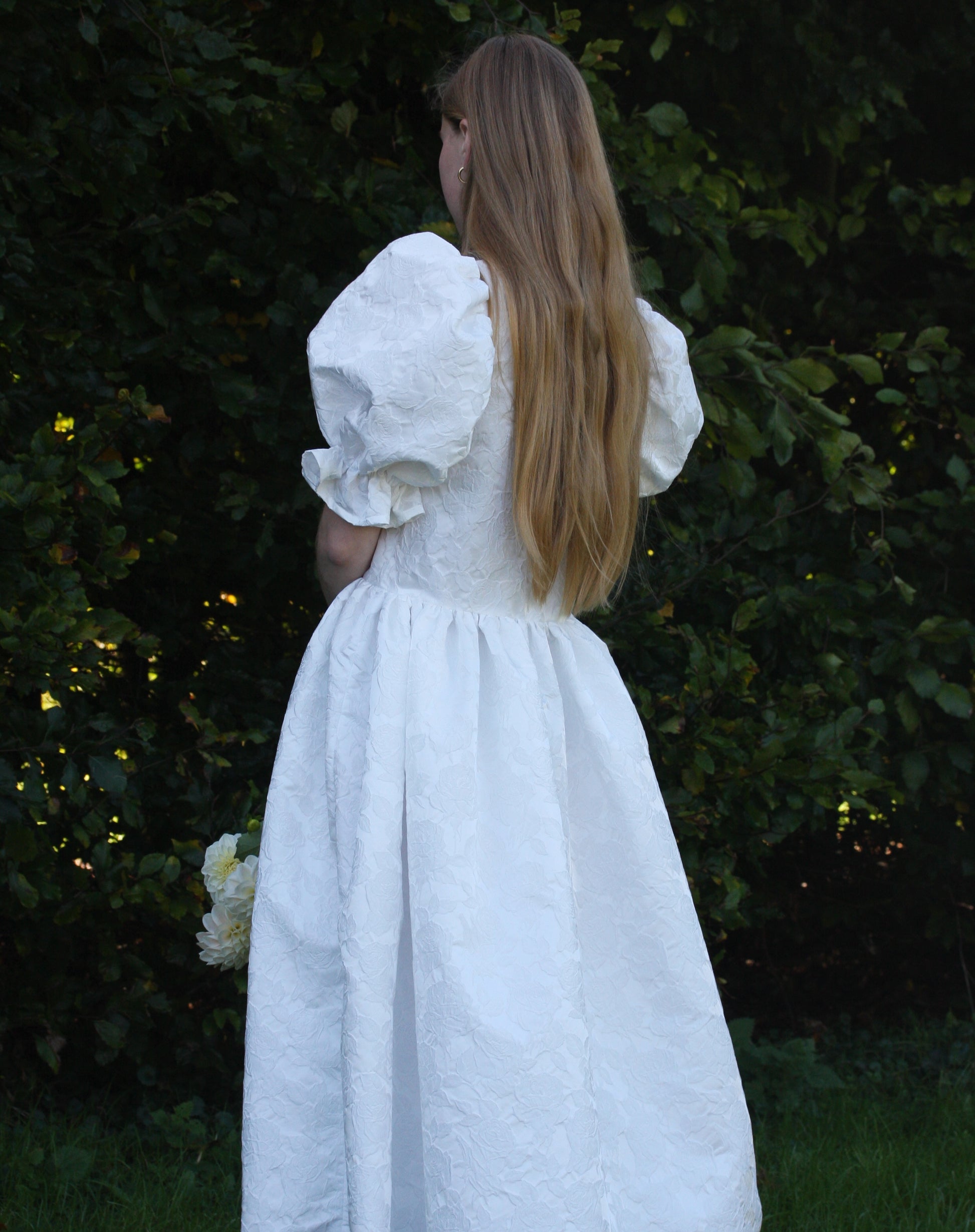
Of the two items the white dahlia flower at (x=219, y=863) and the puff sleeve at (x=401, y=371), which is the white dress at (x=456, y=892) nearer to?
the puff sleeve at (x=401, y=371)

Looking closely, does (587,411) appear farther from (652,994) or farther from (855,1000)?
(855,1000)

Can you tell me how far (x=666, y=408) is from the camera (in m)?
1.68

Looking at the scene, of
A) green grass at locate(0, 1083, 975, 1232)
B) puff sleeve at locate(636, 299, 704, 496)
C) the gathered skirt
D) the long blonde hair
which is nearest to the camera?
the gathered skirt

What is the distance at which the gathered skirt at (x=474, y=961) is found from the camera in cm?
133

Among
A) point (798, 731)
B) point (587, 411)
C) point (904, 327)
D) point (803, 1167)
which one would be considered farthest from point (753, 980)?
point (587, 411)

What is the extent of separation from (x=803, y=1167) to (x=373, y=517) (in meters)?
1.64

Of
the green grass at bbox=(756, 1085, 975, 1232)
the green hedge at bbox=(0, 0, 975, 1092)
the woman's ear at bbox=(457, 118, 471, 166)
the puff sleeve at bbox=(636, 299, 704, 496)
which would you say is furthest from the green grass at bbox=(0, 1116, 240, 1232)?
the woman's ear at bbox=(457, 118, 471, 166)

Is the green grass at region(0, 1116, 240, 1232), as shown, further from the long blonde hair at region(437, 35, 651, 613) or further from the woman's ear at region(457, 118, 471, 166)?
the woman's ear at region(457, 118, 471, 166)

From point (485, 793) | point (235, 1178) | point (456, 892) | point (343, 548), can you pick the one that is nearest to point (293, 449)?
point (343, 548)

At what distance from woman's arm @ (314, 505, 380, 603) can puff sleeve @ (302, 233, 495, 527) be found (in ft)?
0.24

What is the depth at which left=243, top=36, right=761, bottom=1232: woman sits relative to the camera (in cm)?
134

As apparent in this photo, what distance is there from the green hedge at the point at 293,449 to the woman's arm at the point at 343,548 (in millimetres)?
478

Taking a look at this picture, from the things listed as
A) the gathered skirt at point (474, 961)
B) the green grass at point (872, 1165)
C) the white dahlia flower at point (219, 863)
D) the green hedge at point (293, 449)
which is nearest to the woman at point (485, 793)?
the gathered skirt at point (474, 961)

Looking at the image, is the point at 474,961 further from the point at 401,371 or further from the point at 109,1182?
the point at 109,1182
